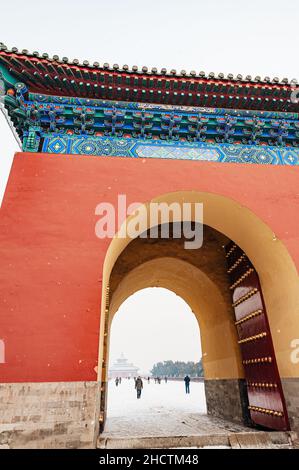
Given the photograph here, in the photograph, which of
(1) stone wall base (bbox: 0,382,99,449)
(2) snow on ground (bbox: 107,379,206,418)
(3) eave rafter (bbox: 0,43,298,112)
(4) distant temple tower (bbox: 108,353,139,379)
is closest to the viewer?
(1) stone wall base (bbox: 0,382,99,449)

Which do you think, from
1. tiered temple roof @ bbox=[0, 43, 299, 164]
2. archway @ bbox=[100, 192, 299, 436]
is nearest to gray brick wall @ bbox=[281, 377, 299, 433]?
archway @ bbox=[100, 192, 299, 436]

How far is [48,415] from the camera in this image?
3.05 meters

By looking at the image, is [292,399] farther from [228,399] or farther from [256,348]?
[228,399]

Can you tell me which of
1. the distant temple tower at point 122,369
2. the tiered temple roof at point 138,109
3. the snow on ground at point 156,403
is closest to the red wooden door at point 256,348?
the tiered temple roof at point 138,109

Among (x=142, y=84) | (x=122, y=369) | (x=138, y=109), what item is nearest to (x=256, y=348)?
(x=138, y=109)

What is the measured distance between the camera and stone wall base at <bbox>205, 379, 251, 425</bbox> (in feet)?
18.6

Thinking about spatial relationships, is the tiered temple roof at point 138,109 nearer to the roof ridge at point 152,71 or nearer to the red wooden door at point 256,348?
the roof ridge at point 152,71

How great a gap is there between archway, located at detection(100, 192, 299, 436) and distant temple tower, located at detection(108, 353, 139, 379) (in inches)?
2616

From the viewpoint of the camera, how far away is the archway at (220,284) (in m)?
4.23

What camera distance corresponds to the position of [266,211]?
4.48 m

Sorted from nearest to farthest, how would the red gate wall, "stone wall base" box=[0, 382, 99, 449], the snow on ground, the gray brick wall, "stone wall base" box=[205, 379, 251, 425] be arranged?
1. "stone wall base" box=[0, 382, 99, 449]
2. the red gate wall
3. the gray brick wall
4. "stone wall base" box=[205, 379, 251, 425]
5. the snow on ground

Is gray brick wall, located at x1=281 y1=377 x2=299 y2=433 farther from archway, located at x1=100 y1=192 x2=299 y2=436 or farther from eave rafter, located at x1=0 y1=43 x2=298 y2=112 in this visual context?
eave rafter, located at x1=0 y1=43 x2=298 y2=112

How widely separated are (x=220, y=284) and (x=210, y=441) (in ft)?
10.9
